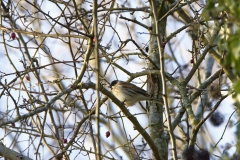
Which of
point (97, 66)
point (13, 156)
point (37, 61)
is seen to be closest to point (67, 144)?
point (13, 156)

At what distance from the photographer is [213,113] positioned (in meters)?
5.30

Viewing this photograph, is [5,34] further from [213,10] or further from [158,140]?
[213,10]

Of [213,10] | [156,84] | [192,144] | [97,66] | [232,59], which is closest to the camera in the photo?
Result: [232,59]

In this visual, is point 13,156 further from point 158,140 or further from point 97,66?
point 97,66

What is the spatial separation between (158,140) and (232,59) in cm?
358

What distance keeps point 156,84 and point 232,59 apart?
393 centimetres

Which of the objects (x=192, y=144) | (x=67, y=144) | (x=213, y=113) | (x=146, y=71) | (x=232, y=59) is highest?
(x=146, y=71)

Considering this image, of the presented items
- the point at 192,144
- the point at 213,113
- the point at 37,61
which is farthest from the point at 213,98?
the point at 37,61

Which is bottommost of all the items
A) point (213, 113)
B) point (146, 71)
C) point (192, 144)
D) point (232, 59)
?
point (232, 59)

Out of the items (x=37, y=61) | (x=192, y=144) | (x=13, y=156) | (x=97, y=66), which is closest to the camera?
(x=97, y=66)

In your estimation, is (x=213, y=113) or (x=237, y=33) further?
(x=213, y=113)

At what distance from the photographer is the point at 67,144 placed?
16.5 feet

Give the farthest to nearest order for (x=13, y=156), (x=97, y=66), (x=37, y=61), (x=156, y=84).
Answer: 1. (x=156, y=84)
2. (x=37, y=61)
3. (x=13, y=156)
4. (x=97, y=66)

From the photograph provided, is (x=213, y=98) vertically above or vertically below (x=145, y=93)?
below
